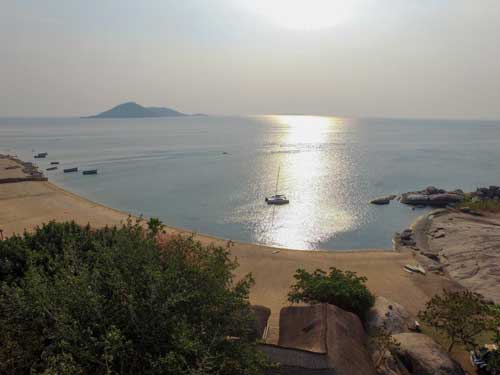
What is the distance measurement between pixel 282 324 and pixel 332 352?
386 centimetres

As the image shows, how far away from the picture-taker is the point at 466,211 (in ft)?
165

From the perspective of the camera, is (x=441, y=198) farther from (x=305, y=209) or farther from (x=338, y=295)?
(x=338, y=295)

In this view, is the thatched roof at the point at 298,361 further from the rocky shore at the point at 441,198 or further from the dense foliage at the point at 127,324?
the rocky shore at the point at 441,198

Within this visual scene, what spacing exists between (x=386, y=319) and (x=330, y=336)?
5945 mm

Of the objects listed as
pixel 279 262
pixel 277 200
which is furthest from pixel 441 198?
pixel 279 262

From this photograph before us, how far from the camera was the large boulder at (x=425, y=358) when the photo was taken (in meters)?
14.3

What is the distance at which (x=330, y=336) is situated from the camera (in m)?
13.7

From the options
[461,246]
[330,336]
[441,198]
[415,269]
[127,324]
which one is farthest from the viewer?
[441,198]

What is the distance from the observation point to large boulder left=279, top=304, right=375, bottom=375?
12562mm

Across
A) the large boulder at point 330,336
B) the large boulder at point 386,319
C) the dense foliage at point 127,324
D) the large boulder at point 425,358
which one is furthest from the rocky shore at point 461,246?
the dense foliage at point 127,324

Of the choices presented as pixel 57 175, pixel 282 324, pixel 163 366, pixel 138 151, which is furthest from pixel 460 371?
pixel 138 151

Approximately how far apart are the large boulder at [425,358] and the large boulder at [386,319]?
1709 mm

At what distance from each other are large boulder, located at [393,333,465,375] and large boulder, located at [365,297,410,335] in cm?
171

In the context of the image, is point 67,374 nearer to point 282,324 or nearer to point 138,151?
point 282,324
